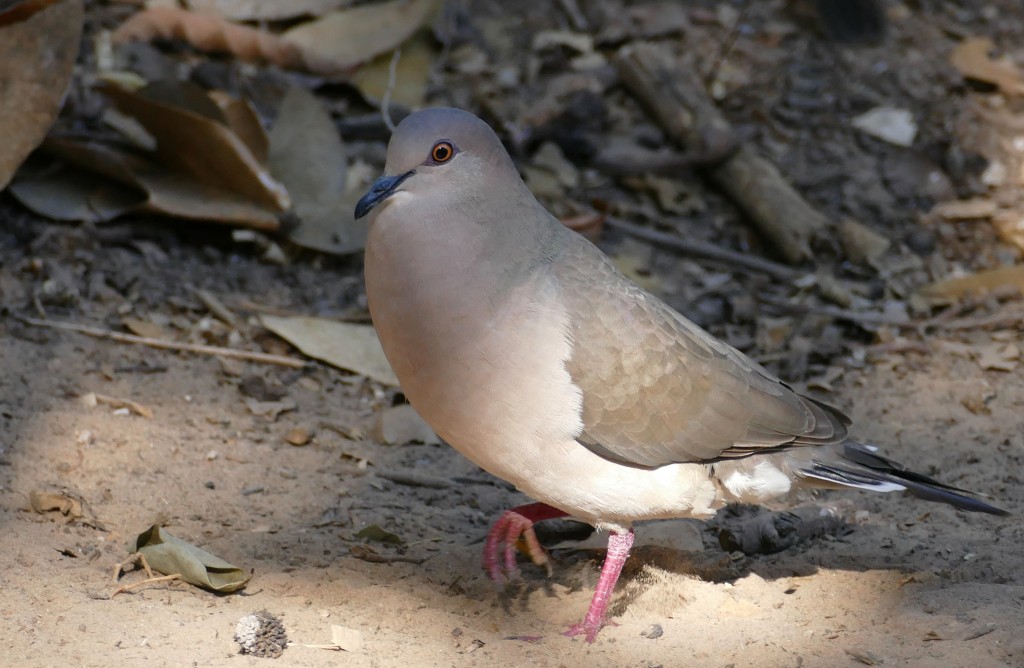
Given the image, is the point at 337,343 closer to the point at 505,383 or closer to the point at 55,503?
the point at 55,503

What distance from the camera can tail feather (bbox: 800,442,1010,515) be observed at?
3877mm

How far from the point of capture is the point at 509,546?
157 inches

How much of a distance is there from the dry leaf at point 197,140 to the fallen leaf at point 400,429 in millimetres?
1429

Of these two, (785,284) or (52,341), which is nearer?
(52,341)

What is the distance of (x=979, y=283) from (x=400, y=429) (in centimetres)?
330

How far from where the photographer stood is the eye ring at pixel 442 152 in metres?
3.58

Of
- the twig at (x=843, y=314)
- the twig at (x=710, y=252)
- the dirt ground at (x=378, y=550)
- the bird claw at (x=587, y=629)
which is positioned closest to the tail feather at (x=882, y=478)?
the dirt ground at (x=378, y=550)

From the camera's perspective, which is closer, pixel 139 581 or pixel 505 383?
pixel 505 383

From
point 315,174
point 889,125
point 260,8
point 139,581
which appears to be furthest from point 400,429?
point 889,125

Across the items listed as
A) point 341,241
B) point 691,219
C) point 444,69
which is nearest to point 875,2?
point 691,219

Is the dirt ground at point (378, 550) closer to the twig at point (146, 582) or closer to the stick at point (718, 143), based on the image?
the twig at point (146, 582)

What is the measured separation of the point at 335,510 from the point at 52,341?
1.61 meters

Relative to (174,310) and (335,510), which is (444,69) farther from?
(335,510)

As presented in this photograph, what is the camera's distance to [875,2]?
765 centimetres
